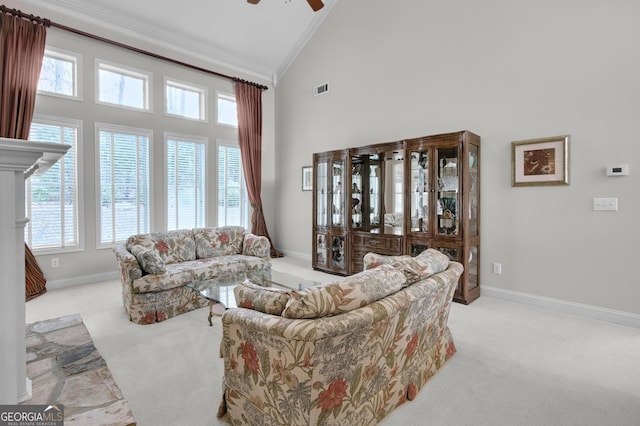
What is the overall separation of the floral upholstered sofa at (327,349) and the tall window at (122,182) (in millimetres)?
4115

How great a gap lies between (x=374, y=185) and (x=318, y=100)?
2169 millimetres

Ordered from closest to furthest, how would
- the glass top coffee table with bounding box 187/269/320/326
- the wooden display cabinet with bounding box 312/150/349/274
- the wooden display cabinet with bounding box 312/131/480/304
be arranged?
the glass top coffee table with bounding box 187/269/320/326 < the wooden display cabinet with bounding box 312/131/480/304 < the wooden display cabinet with bounding box 312/150/349/274

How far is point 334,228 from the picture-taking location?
5320 mm

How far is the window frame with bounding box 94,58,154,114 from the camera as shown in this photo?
4723 mm

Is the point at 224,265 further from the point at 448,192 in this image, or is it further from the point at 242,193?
the point at 448,192

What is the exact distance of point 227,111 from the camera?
20.7 feet

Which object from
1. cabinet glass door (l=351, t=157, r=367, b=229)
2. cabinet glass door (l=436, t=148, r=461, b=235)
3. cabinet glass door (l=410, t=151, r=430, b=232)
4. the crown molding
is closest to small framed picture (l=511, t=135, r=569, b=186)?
cabinet glass door (l=436, t=148, r=461, b=235)

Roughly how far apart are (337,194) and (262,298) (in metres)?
3.79

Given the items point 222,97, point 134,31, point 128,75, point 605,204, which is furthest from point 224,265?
point 605,204

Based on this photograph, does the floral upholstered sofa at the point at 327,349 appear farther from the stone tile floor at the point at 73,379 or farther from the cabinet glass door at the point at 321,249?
the cabinet glass door at the point at 321,249

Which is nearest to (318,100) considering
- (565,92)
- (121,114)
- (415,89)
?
(415,89)

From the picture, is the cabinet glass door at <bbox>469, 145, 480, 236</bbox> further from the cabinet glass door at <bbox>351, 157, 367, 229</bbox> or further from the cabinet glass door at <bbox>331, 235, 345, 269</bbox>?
the cabinet glass door at <bbox>331, 235, 345, 269</bbox>

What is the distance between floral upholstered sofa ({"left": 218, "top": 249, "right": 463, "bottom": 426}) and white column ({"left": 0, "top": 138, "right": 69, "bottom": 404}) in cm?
85

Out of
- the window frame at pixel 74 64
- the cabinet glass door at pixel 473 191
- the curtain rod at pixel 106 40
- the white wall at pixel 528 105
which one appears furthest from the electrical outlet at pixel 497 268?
the window frame at pixel 74 64
